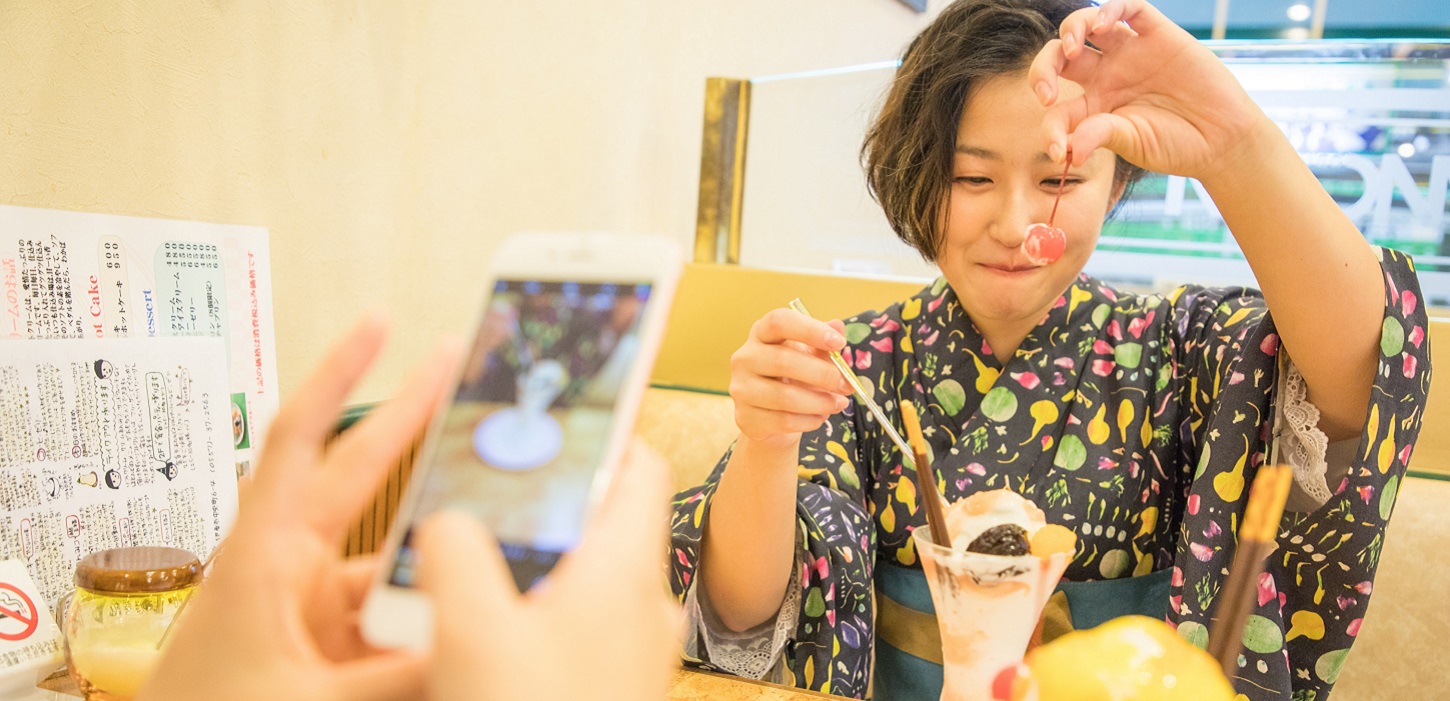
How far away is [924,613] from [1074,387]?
1.08 feet

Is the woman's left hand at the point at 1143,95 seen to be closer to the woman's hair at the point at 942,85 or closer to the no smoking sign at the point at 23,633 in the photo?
the woman's hair at the point at 942,85

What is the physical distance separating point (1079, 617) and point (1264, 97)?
2.77ft

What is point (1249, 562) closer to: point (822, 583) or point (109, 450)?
point (822, 583)

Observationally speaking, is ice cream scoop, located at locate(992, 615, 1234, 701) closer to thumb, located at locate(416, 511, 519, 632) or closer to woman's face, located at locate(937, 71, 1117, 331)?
thumb, located at locate(416, 511, 519, 632)

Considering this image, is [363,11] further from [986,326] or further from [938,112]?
[986,326]

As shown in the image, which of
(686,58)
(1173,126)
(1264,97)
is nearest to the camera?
(1173,126)

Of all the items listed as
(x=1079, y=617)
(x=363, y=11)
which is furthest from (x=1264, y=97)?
(x=363, y=11)

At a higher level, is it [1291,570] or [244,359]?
[244,359]

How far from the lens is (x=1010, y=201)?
1064 millimetres

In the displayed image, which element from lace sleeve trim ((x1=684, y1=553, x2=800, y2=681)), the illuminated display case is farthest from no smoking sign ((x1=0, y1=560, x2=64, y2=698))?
the illuminated display case

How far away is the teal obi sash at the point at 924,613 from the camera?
1.07m

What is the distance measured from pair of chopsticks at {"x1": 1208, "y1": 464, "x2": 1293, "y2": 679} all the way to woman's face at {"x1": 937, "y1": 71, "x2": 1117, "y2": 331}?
0.71m

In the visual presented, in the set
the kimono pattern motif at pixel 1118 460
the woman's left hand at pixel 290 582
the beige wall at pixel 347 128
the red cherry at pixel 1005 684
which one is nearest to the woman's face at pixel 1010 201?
the kimono pattern motif at pixel 1118 460

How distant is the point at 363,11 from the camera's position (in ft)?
4.21
